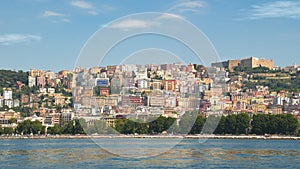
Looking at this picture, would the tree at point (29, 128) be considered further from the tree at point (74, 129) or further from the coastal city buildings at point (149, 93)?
the coastal city buildings at point (149, 93)

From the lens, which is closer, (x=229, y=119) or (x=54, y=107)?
(x=229, y=119)

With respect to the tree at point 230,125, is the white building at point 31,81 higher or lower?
higher

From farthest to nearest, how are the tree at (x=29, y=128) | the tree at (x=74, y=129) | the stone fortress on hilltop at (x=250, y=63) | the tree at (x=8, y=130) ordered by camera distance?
the stone fortress on hilltop at (x=250, y=63), the tree at (x=8, y=130), the tree at (x=29, y=128), the tree at (x=74, y=129)

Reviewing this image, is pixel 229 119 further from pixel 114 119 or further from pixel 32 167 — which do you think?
pixel 32 167

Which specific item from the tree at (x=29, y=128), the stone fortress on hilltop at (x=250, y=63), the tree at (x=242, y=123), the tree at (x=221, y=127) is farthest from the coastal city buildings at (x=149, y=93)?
the tree at (x=29, y=128)

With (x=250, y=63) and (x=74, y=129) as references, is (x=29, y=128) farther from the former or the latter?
(x=250, y=63)

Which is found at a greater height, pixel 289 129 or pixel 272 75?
pixel 272 75

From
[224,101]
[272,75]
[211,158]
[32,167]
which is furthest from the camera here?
[272,75]

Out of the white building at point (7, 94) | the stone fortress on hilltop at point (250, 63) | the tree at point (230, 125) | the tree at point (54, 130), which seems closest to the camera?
the tree at point (230, 125)

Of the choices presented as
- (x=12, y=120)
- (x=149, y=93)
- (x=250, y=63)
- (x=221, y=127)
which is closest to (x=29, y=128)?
(x=12, y=120)

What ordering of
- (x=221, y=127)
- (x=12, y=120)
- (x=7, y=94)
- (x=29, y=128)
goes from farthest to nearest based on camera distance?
(x=7, y=94) → (x=12, y=120) → (x=29, y=128) → (x=221, y=127)

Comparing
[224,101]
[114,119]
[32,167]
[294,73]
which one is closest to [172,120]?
[114,119]
